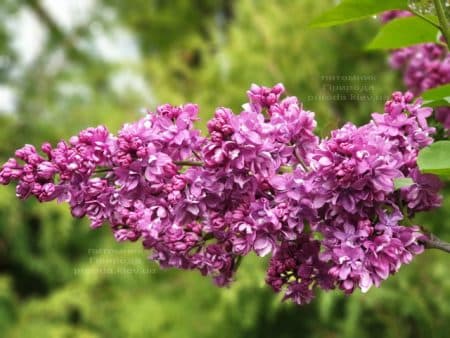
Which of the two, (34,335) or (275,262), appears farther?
(34,335)

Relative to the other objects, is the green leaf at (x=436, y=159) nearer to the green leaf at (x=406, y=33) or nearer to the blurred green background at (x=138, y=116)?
the green leaf at (x=406, y=33)

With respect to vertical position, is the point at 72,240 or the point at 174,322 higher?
the point at 72,240

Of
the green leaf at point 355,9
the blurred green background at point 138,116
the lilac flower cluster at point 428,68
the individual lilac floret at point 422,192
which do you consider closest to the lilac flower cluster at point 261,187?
the individual lilac floret at point 422,192

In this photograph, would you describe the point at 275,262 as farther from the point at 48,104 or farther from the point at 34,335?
the point at 48,104

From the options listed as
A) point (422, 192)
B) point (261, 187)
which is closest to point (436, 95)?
point (422, 192)

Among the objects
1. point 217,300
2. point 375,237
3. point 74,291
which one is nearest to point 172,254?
point 375,237

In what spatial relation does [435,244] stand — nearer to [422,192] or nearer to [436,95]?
[422,192]
